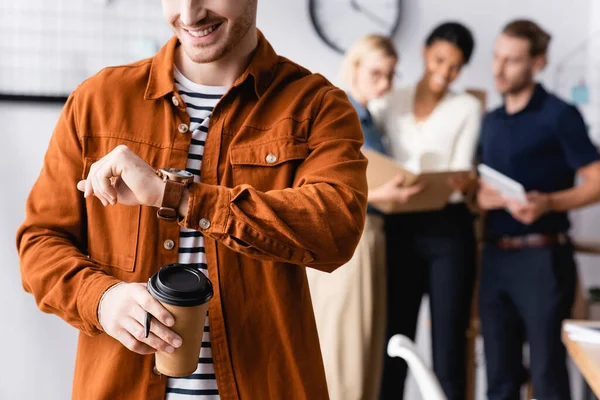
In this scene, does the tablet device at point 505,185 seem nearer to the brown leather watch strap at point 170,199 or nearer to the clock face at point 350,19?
the clock face at point 350,19

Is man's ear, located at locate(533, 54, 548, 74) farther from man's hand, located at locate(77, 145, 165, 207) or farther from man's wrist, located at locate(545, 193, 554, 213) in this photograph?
man's hand, located at locate(77, 145, 165, 207)

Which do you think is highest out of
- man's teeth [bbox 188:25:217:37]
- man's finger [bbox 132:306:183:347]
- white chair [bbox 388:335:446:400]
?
man's teeth [bbox 188:25:217:37]

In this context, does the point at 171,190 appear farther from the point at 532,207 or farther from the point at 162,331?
the point at 532,207

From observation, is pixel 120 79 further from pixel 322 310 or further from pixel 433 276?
pixel 433 276

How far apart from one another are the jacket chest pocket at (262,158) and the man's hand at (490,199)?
1637 millimetres

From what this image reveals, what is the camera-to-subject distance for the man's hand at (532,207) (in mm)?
2414

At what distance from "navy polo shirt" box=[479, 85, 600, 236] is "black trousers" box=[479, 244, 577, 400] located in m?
0.09

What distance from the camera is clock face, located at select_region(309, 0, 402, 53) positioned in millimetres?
3127

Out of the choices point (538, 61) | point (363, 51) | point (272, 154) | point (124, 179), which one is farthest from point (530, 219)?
point (124, 179)

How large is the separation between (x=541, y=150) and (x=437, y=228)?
443 millimetres

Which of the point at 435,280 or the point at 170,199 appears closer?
the point at 170,199

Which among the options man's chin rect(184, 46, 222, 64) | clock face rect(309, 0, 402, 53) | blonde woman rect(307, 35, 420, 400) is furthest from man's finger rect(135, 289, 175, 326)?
clock face rect(309, 0, 402, 53)

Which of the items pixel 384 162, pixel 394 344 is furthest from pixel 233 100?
pixel 384 162

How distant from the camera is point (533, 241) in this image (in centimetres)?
248
